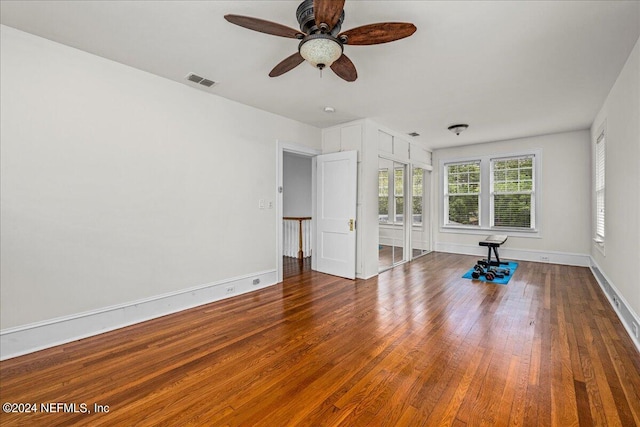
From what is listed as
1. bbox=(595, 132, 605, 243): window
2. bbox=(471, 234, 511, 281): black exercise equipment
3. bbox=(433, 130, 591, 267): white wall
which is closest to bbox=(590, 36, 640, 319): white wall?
bbox=(595, 132, 605, 243): window

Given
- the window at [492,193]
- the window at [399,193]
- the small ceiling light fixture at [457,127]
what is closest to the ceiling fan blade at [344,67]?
the small ceiling light fixture at [457,127]

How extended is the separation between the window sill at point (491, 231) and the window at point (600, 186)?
4.65ft

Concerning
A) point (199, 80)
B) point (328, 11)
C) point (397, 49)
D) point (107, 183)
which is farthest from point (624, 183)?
point (107, 183)

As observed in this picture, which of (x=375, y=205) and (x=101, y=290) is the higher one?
(x=375, y=205)

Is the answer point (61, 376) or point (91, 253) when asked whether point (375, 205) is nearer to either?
point (91, 253)

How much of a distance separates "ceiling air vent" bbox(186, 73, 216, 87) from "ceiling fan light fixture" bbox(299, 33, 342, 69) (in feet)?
5.51

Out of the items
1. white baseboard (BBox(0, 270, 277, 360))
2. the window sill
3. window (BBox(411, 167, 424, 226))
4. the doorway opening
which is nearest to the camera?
white baseboard (BBox(0, 270, 277, 360))

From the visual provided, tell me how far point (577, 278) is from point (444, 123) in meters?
3.41

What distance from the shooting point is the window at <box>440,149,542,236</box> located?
6.09 metres

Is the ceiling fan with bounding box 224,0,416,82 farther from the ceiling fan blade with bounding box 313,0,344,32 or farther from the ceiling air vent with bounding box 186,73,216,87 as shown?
the ceiling air vent with bounding box 186,73,216,87

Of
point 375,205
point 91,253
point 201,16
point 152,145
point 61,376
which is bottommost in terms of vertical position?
point 61,376

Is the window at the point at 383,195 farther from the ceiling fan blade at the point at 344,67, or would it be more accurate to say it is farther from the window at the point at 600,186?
the window at the point at 600,186

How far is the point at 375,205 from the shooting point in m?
4.99

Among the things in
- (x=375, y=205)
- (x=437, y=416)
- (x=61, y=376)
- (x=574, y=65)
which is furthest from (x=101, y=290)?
(x=574, y=65)
